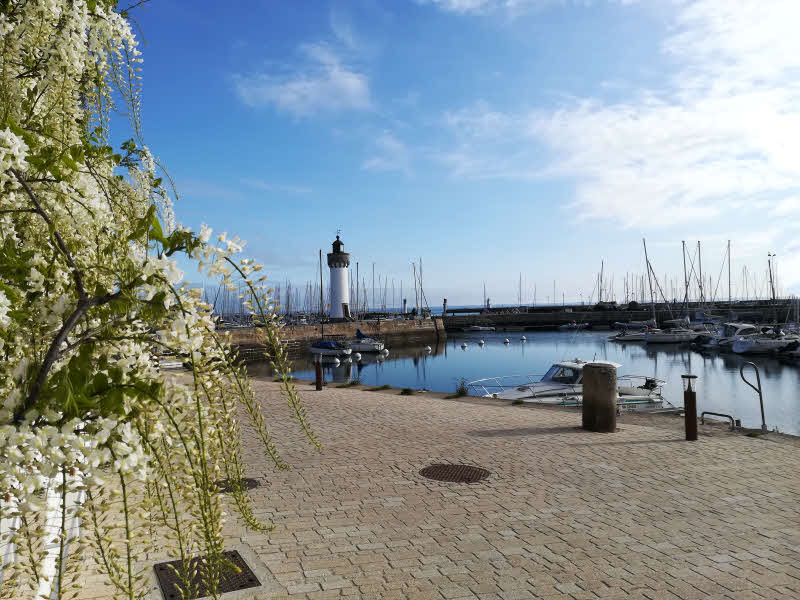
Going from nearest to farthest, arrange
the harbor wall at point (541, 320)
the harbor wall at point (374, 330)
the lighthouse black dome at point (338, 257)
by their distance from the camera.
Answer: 1. the harbor wall at point (374, 330)
2. the lighthouse black dome at point (338, 257)
3. the harbor wall at point (541, 320)

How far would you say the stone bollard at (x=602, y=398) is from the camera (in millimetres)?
11031

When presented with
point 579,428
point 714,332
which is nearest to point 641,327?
point 714,332

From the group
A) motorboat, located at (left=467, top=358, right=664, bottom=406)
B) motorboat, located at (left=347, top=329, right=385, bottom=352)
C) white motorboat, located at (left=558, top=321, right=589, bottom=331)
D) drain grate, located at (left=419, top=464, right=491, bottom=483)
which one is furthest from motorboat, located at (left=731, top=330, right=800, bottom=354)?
drain grate, located at (left=419, top=464, right=491, bottom=483)

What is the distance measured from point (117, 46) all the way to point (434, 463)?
716 centimetres

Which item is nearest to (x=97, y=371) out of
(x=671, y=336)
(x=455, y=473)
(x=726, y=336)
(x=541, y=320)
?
(x=455, y=473)

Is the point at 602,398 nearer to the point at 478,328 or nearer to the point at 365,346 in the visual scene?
the point at 365,346

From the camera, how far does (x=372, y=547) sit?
5.80m

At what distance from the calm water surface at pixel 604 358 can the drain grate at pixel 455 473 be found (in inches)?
702

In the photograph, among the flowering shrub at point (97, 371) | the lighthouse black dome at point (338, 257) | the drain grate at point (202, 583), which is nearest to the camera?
the flowering shrub at point (97, 371)

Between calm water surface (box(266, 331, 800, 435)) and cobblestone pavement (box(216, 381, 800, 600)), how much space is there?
15601 mm

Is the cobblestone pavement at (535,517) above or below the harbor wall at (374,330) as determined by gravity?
below

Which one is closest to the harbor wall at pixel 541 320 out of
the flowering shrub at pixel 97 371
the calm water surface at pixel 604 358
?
the calm water surface at pixel 604 358

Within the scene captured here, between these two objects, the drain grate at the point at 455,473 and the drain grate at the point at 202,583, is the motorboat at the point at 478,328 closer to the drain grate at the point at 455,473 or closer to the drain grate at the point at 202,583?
the drain grate at the point at 455,473

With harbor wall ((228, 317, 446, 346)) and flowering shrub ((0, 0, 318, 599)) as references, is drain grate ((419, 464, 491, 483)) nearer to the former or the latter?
flowering shrub ((0, 0, 318, 599))
